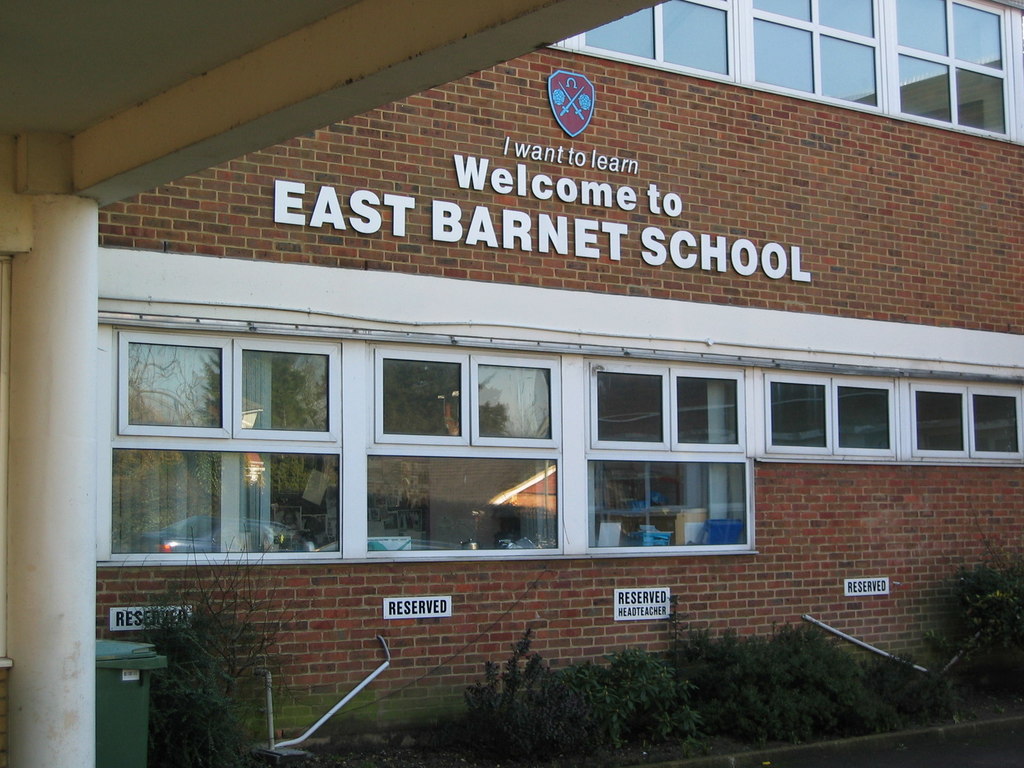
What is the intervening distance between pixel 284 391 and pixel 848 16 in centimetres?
669

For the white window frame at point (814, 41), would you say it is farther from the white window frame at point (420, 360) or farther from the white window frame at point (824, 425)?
the white window frame at point (420, 360)

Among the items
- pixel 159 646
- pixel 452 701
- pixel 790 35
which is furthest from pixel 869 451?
pixel 159 646

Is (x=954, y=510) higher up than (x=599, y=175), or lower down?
lower down

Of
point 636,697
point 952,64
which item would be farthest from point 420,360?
point 952,64

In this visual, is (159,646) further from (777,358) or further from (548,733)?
(777,358)

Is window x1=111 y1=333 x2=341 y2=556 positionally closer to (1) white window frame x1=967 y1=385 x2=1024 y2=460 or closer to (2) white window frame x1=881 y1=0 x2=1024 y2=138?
(2) white window frame x1=881 y1=0 x2=1024 y2=138

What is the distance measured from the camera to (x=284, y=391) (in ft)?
27.9

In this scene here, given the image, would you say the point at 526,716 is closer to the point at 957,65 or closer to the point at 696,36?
the point at 696,36

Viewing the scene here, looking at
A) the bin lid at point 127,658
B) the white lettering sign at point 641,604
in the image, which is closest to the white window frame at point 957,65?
the white lettering sign at point 641,604

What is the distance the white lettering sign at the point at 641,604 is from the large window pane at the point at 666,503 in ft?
1.29

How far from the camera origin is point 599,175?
9.91 metres

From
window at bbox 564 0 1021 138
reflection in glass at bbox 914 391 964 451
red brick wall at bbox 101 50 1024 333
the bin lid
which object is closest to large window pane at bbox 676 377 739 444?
red brick wall at bbox 101 50 1024 333

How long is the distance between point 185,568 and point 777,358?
5305mm

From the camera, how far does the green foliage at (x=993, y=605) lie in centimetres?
1073
